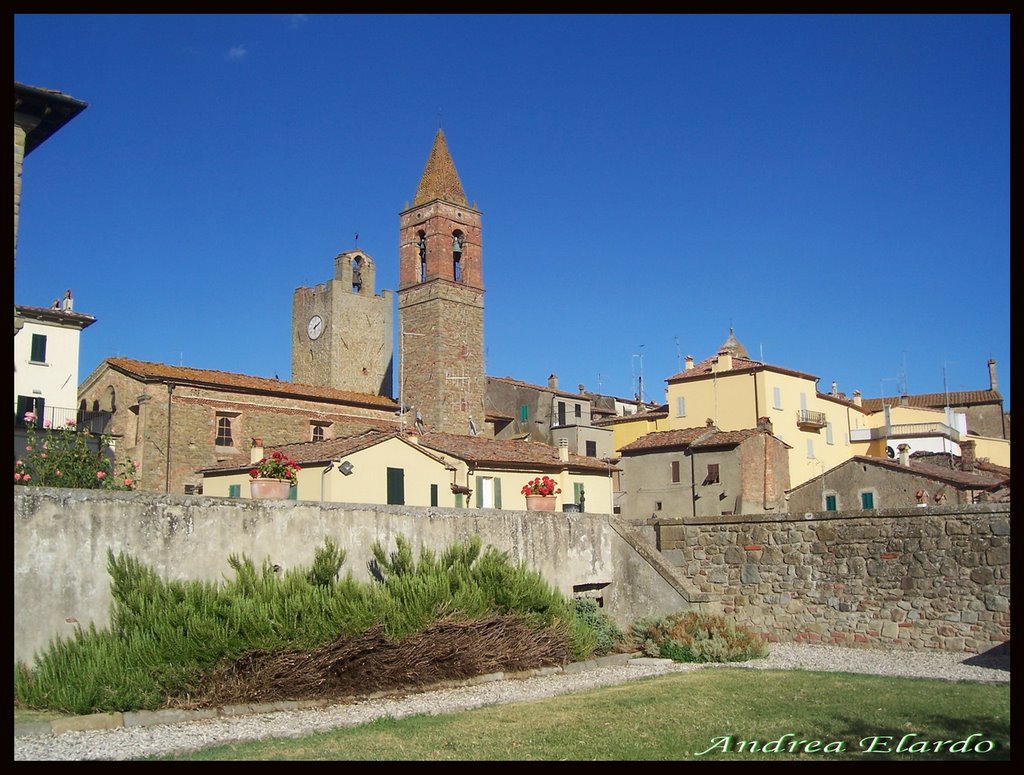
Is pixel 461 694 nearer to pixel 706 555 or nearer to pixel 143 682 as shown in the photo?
pixel 143 682

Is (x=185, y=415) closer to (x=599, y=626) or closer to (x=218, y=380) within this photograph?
(x=218, y=380)

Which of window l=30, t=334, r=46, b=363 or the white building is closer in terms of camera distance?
the white building

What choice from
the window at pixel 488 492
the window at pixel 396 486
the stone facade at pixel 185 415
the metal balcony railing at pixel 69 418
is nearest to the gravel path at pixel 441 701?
the window at pixel 396 486

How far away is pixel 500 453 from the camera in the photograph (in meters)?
32.8

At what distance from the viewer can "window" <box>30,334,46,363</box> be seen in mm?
36438

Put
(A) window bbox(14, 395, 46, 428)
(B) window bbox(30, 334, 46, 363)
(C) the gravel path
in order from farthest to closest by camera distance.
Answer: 1. (B) window bbox(30, 334, 46, 363)
2. (A) window bbox(14, 395, 46, 428)
3. (C) the gravel path

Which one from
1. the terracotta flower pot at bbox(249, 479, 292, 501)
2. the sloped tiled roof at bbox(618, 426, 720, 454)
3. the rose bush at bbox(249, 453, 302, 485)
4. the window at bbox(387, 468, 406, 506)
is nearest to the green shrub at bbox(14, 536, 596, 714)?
the terracotta flower pot at bbox(249, 479, 292, 501)

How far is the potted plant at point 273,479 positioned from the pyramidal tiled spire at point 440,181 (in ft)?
116

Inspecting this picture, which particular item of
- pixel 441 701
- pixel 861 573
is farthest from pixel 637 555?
pixel 441 701

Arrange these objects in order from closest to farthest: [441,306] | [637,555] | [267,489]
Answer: [267,489]
[637,555]
[441,306]

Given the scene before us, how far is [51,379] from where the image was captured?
36.9 m

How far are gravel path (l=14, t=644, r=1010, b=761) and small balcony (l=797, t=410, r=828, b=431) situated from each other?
3050cm

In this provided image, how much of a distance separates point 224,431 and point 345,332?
21701 mm

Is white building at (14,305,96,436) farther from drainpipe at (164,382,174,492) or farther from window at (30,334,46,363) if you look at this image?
drainpipe at (164,382,174,492)
